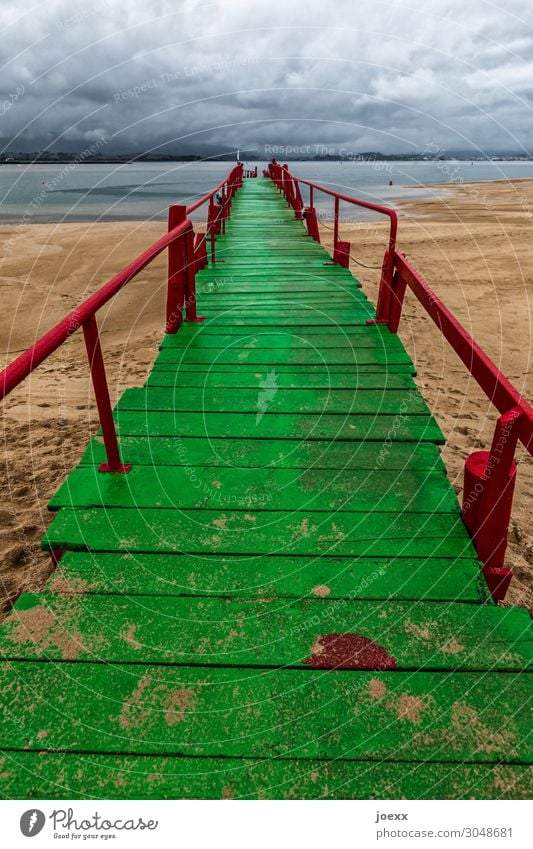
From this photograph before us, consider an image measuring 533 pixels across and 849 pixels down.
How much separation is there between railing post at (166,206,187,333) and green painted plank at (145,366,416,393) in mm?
806

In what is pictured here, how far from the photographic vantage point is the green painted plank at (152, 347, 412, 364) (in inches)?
163

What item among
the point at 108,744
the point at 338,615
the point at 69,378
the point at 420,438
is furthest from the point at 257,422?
the point at 69,378

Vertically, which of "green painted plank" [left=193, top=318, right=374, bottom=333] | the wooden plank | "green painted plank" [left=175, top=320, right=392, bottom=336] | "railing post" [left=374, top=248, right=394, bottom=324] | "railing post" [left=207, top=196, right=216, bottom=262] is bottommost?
the wooden plank

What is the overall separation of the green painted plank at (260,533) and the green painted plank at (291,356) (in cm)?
186

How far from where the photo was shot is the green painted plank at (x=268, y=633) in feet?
5.94

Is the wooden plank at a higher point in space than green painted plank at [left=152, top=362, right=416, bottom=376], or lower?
higher

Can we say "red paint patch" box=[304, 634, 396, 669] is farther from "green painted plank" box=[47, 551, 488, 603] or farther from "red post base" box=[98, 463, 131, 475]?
"red post base" box=[98, 463, 131, 475]

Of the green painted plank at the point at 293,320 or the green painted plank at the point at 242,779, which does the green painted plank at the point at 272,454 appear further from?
the green painted plank at the point at 293,320

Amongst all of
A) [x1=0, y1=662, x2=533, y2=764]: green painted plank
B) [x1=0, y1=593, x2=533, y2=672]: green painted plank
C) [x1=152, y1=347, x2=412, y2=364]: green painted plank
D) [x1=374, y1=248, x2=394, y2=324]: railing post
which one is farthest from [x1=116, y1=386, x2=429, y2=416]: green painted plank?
[x1=0, y1=662, x2=533, y2=764]: green painted plank

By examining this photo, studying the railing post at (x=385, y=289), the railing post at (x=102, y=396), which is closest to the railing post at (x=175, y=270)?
the railing post at (x=385, y=289)

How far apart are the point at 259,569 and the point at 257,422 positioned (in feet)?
4.28

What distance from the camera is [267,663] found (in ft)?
5.90

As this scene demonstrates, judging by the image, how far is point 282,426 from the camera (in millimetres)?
3281
